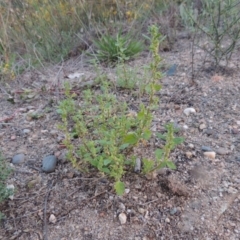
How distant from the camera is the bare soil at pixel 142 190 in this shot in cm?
155

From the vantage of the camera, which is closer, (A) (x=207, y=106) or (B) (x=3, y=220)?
(B) (x=3, y=220)

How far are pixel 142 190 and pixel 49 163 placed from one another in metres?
0.51

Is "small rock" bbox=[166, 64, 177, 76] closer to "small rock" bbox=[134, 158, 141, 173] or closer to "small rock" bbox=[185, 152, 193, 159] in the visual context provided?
"small rock" bbox=[185, 152, 193, 159]

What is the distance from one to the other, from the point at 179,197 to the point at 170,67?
139cm

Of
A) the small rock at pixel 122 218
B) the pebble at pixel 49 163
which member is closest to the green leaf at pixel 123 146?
the small rock at pixel 122 218

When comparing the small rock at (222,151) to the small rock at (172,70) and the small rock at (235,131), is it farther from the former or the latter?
the small rock at (172,70)

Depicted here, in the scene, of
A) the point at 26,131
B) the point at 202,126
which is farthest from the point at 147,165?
the point at 26,131

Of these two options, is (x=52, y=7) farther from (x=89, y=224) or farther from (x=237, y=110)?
(x=89, y=224)

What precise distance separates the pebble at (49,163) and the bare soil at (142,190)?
2 centimetres

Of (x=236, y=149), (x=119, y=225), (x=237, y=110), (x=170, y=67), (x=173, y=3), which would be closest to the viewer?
(x=119, y=225)

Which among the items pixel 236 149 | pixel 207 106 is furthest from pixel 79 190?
pixel 207 106

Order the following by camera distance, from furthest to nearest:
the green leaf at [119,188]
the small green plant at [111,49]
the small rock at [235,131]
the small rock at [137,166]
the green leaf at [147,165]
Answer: the small green plant at [111,49] < the small rock at [235,131] < the small rock at [137,166] < the green leaf at [147,165] < the green leaf at [119,188]

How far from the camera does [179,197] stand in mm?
1645

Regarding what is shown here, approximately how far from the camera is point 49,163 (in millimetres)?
1870
